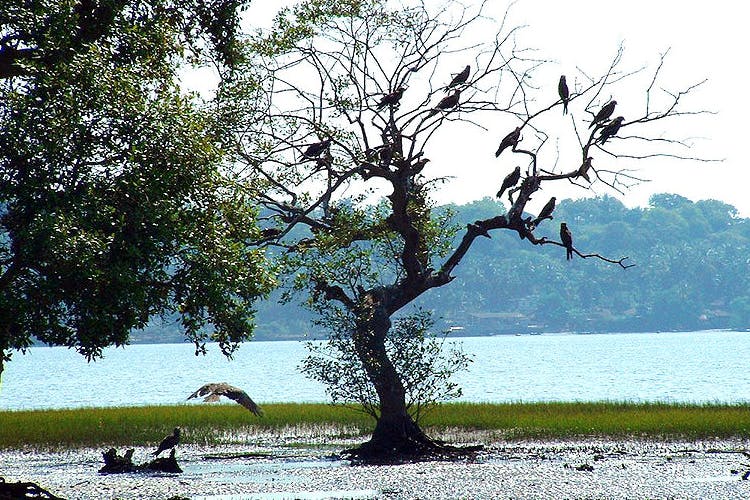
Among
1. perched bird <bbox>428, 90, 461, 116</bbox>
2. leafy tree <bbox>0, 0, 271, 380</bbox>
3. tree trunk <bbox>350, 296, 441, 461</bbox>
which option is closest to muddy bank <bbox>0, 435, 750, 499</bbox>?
tree trunk <bbox>350, 296, 441, 461</bbox>

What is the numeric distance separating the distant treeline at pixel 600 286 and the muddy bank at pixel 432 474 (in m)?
132

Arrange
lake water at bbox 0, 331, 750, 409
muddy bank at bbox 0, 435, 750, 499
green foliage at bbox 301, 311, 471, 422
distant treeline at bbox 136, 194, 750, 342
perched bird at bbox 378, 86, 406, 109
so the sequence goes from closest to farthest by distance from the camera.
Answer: muddy bank at bbox 0, 435, 750, 499
perched bird at bbox 378, 86, 406, 109
green foliage at bbox 301, 311, 471, 422
lake water at bbox 0, 331, 750, 409
distant treeline at bbox 136, 194, 750, 342

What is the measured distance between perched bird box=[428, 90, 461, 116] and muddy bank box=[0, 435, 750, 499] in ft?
26.0

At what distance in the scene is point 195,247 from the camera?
16.0 meters

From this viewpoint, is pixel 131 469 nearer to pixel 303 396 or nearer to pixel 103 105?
pixel 103 105

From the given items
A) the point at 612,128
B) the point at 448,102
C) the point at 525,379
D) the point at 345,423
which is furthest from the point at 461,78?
the point at 525,379

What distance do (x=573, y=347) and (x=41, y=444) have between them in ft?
402

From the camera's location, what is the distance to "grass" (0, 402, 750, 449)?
29.1 meters

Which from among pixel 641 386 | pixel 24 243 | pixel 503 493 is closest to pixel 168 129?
pixel 24 243

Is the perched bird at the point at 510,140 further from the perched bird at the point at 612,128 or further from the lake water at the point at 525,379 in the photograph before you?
the lake water at the point at 525,379

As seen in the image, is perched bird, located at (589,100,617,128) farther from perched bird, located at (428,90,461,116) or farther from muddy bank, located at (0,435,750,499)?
muddy bank, located at (0,435,750,499)

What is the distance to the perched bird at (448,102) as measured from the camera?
2369 cm

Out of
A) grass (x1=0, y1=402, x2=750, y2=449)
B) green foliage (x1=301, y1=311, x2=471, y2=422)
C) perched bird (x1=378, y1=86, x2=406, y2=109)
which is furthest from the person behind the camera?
grass (x1=0, y1=402, x2=750, y2=449)

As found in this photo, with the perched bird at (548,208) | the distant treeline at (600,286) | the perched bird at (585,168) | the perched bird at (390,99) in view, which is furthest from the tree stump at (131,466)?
the distant treeline at (600,286)
